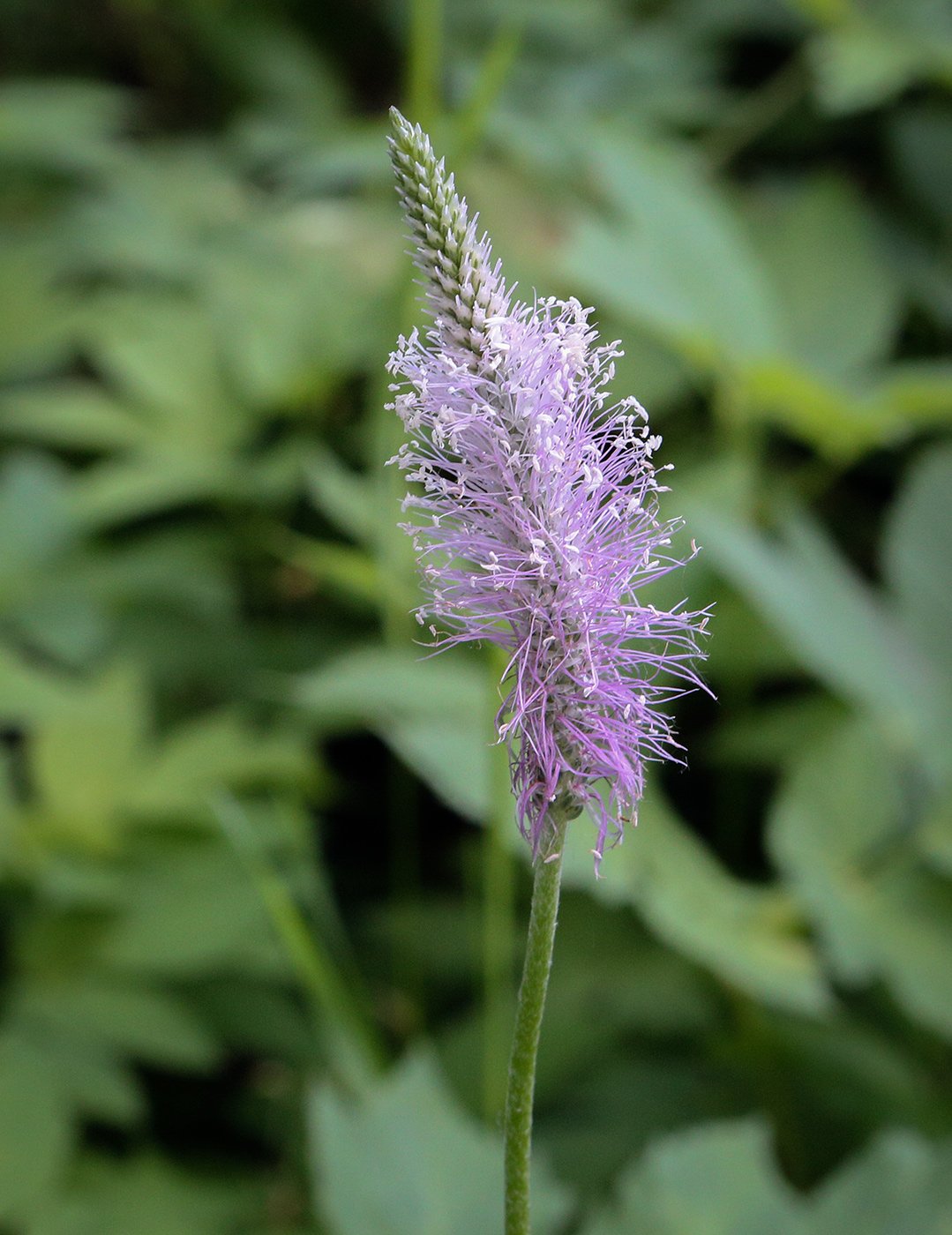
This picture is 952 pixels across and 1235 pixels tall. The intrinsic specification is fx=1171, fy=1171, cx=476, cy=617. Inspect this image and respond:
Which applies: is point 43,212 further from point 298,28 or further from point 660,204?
point 660,204

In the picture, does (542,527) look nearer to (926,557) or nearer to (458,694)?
(458,694)

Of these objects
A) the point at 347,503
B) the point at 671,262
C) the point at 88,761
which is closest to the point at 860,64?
the point at 671,262

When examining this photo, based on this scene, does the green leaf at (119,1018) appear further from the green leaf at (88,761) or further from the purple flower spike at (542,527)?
the purple flower spike at (542,527)

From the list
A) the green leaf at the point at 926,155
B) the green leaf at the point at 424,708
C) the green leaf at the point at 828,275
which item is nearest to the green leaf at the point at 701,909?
the green leaf at the point at 424,708

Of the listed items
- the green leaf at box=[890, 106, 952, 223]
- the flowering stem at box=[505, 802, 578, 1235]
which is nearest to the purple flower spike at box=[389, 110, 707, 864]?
the flowering stem at box=[505, 802, 578, 1235]

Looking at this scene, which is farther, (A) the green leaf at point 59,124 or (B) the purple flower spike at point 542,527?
(A) the green leaf at point 59,124

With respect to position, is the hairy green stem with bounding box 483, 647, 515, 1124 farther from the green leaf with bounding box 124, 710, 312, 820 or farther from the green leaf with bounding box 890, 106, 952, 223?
the green leaf with bounding box 890, 106, 952, 223
